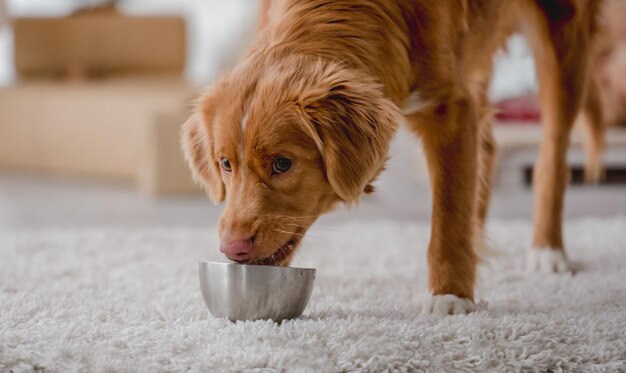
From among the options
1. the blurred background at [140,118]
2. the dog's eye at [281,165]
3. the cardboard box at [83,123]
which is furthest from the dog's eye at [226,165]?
the cardboard box at [83,123]

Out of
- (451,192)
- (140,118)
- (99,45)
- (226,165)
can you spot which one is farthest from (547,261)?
(99,45)

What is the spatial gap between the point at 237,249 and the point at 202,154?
1.50 ft

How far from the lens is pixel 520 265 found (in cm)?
290

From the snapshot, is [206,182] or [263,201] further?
[206,182]

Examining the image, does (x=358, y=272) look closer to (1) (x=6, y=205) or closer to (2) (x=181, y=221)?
(2) (x=181, y=221)

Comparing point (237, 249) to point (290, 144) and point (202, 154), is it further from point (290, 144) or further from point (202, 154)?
point (202, 154)

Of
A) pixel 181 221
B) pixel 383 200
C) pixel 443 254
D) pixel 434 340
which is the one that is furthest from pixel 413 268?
pixel 383 200

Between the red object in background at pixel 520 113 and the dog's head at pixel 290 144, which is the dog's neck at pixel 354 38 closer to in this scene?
the dog's head at pixel 290 144

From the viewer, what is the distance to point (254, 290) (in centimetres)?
188

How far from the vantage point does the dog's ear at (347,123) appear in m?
1.93

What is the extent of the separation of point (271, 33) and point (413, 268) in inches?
40.8

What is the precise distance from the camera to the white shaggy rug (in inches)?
65.7

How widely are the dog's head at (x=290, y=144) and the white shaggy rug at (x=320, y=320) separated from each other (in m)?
0.21

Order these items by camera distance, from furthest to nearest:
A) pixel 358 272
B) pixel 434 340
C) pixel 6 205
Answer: pixel 6 205 → pixel 358 272 → pixel 434 340
